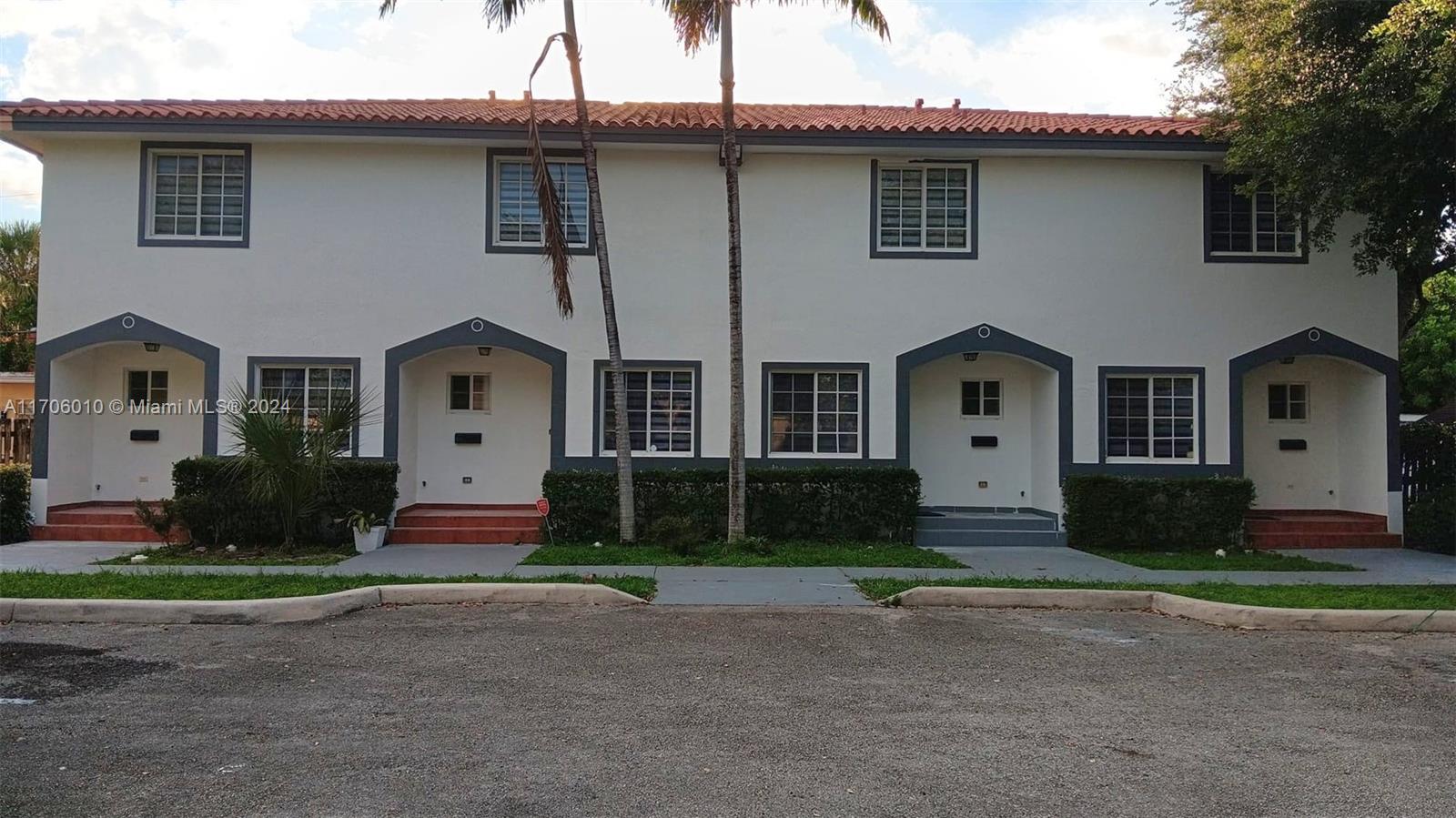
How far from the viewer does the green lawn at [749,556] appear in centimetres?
1101

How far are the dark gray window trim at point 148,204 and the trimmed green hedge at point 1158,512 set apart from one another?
12406 mm

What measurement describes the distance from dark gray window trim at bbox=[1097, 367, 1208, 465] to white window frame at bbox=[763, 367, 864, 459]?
3.47 meters

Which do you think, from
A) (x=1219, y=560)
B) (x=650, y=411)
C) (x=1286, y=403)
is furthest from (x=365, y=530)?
(x=1286, y=403)

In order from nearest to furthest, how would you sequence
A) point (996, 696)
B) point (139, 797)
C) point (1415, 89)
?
point (139, 797) < point (996, 696) < point (1415, 89)

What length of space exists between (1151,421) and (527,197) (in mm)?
9780

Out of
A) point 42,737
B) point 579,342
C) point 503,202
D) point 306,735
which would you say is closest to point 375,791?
point 306,735

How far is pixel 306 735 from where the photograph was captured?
16.8 ft

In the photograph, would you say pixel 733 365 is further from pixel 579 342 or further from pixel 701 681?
pixel 701 681

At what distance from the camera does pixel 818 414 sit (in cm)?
1348

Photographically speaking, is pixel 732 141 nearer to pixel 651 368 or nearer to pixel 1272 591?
pixel 651 368

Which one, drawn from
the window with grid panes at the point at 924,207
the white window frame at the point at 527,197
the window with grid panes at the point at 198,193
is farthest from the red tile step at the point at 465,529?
the window with grid panes at the point at 924,207

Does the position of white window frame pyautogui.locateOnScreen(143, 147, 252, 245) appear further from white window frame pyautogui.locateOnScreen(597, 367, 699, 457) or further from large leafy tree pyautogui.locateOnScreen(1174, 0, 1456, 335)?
large leafy tree pyautogui.locateOnScreen(1174, 0, 1456, 335)

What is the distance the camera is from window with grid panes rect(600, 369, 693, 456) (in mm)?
13303

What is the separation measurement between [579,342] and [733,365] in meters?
2.66
